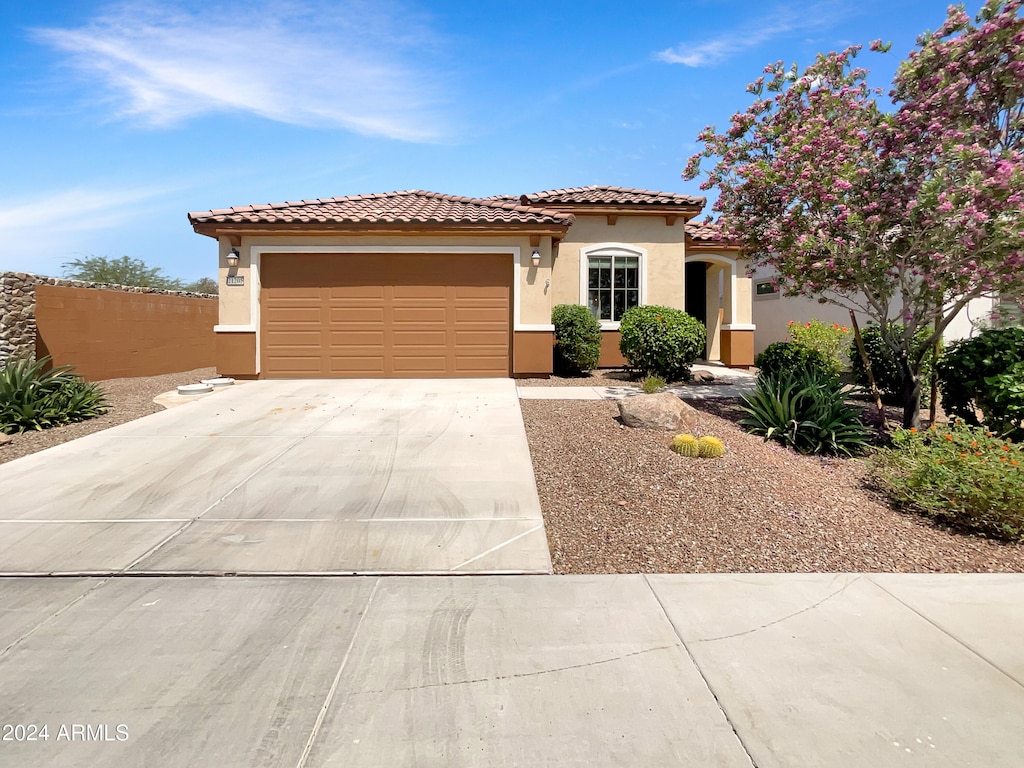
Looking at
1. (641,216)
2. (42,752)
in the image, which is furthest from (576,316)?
(42,752)

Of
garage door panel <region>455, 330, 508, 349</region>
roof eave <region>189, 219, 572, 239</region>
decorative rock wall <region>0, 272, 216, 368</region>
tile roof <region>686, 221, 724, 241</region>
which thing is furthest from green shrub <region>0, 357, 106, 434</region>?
tile roof <region>686, 221, 724, 241</region>

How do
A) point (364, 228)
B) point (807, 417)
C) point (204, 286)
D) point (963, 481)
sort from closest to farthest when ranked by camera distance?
point (963, 481) < point (807, 417) < point (364, 228) < point (204, 286)

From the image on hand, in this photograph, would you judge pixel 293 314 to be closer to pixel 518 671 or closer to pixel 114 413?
pixel 114 413

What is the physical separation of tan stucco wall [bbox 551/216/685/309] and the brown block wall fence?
10515 millimetres

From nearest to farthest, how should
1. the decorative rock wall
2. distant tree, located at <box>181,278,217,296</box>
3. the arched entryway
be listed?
the decorative rock wall
the arched entryway
distant tree, located at <box>181,278,217,296</box>

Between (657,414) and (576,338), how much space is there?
5.44m

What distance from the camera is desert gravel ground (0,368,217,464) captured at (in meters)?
7.66

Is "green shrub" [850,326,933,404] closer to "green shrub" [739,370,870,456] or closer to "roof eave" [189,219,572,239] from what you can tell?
"green shrub" [739,370,870,456]

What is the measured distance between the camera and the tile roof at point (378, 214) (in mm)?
12180

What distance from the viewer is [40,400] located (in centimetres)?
885

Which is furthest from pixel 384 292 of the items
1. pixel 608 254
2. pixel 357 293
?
pixel 608 254

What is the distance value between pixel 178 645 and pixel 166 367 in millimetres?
15199

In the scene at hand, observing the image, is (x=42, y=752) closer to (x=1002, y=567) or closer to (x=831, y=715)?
(x=831, y=715)

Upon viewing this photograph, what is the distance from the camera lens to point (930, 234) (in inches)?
274
